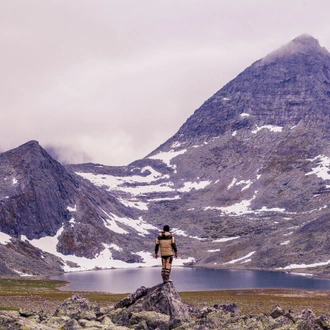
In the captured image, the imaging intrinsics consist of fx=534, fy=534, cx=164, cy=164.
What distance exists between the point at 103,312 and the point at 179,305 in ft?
16.2

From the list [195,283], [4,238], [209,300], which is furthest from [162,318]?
[4,238]

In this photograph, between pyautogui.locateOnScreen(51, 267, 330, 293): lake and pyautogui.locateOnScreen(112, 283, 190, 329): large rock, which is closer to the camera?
pyautogui.locateOnScreen(112, 283, 190, 329): large rock

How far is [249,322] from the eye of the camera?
23859mm

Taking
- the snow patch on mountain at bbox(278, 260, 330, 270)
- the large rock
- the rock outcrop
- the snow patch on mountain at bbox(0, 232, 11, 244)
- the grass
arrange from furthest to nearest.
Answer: the snow patch on mountain at bbox(278, 260, 330, 270), the snow patch on mountain at bbox(0, 232, 11, 244), the grass, the large rock, the rock outcrop

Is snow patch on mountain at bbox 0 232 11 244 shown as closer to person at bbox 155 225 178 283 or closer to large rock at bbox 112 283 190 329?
large rock at bbox 112 283 190 329

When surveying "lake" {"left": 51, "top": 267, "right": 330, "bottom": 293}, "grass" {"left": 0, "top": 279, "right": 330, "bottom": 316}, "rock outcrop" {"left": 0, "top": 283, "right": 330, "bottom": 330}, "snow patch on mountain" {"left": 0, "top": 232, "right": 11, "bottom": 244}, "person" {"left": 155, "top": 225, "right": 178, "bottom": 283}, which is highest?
"snow patch on mountain" {"left": 0, "top": 232, "right": 11, "bottom": 244}

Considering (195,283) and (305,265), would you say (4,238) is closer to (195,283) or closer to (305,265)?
(195,283)

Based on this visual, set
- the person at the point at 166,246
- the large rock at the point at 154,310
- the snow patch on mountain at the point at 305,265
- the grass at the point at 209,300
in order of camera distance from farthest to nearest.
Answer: the snow patch on mountain at the point at 305,265, the grass at the point at 209,300, the person at the point at 166,246, the large rock at the point at 154,310

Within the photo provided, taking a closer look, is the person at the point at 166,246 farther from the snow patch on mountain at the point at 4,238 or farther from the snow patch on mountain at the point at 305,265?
the snow patch on mountain at the point at 305,265

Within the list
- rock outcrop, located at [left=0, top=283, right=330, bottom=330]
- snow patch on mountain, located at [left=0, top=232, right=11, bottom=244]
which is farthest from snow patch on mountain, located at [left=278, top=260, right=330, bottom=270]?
rock outcrop, located at [left=0, top=283, right=330, bottom=330]

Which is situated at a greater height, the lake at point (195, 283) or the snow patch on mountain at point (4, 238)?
the snow patch on mountain at point (4, 238)

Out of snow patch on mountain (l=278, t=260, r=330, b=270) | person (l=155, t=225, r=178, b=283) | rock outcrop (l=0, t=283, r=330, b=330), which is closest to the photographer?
rock outcrop (l=0, t=283, r=330, b=330)

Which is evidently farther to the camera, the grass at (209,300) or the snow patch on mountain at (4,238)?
the snow patch on mountain at (4,238)

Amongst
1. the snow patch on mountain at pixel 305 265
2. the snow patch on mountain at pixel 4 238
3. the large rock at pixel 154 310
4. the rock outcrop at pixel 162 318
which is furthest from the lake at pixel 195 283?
the rock outcrop at pixel 162 318
